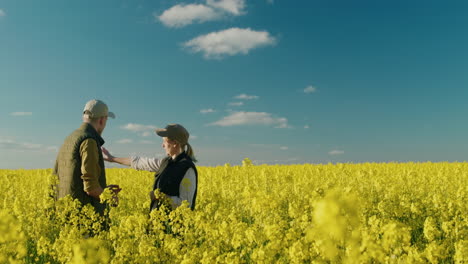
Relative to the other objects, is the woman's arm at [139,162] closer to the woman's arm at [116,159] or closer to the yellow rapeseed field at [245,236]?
the woman's arm at [116,159]

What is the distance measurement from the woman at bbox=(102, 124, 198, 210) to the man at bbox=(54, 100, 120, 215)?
597 mm

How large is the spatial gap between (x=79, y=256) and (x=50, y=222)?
3.23 m

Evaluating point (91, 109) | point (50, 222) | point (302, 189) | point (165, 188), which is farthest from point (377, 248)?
point (302, 189)

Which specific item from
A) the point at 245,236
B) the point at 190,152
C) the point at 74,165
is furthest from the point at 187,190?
the point at 74,165

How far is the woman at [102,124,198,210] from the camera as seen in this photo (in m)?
4.52

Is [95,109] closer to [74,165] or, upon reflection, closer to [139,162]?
[74,165]

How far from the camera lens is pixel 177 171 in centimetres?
450

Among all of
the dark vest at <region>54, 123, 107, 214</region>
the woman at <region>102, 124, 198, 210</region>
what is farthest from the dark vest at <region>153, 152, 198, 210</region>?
the dark vest at <region>54, 123, 107, 214</region>

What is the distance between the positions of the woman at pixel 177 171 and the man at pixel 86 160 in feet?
Answer: 1.96

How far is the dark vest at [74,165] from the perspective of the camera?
4578mm

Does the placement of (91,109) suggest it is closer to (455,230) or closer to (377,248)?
(377,248)

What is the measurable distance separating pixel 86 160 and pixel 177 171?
3.43ft

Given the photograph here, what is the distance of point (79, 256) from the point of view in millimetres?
2391

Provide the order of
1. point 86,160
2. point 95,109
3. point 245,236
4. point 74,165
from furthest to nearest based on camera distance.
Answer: point 95,109, point 74,165, point 86,160, point 245,236
